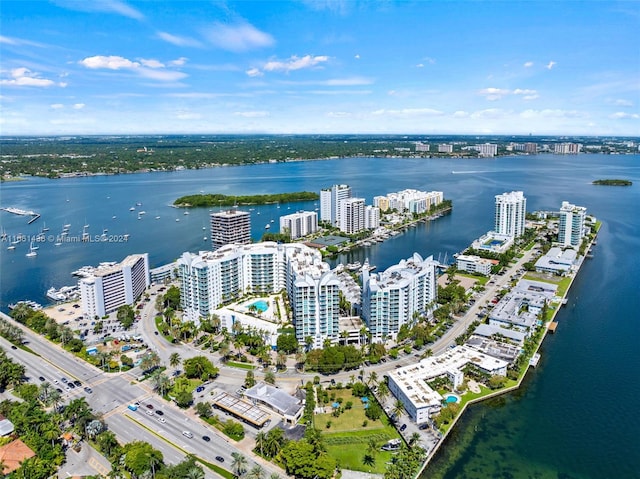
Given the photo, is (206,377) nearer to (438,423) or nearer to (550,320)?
(438,423)

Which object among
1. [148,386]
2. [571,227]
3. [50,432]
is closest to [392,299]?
[148,386]

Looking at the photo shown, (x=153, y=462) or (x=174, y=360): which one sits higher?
(x=174, y=360)

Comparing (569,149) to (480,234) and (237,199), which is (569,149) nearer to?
(480,234)

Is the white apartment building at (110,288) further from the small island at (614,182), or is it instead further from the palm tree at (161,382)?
the small island at (614,182)

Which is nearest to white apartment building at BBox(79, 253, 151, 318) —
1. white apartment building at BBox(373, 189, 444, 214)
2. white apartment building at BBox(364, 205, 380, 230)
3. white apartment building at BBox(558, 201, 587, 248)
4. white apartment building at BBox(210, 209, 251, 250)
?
white apartment building at BBox(210, 209, 251, 250)

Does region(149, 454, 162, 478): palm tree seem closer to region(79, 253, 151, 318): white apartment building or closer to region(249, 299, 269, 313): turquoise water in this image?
region(249, 299, 269, 313): turquoise water

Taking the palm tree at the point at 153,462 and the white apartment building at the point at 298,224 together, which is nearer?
the palm tree at the point at 153,462

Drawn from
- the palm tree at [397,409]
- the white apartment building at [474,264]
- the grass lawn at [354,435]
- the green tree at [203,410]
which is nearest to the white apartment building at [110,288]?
the green tree at [203,410]
